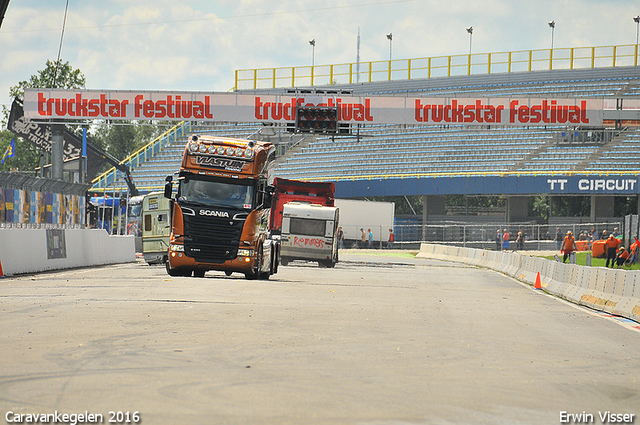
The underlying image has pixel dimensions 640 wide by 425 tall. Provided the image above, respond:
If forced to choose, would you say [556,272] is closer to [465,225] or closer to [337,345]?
[337,345]

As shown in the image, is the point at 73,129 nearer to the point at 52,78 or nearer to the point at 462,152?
the point at 52,78

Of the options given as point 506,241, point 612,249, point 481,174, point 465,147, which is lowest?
point 506,241

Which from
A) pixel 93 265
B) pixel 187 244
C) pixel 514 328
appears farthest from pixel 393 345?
pixel 93 265

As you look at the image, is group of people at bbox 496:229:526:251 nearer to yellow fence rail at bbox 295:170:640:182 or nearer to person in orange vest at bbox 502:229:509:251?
person in orange vest at bbox 502:229:509:251

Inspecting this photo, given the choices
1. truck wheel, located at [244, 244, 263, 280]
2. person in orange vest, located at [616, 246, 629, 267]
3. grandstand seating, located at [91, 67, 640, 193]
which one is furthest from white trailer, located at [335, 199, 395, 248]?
truck wheel, located at [244, 244, 263, 280]

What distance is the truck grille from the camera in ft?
65.8

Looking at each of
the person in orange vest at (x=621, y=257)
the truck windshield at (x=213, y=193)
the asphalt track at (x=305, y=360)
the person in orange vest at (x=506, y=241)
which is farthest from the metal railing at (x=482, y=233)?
the asphalt track at (x=305, y=360)

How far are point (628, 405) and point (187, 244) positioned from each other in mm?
14894

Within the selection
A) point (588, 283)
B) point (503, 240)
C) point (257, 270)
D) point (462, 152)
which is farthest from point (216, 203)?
point (462, 152)

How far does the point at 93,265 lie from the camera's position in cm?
2833

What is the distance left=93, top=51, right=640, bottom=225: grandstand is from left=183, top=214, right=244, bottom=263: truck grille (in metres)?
33.9

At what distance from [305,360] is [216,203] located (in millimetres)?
12362

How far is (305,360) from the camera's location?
803 cm

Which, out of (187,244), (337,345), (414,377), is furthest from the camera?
(187,244)
